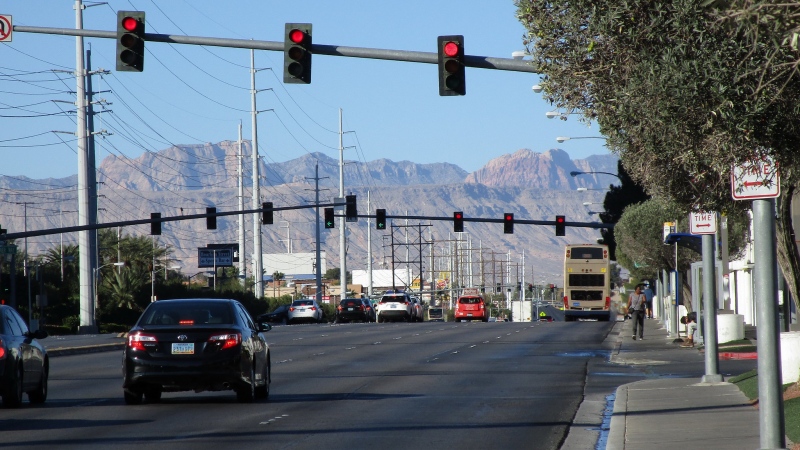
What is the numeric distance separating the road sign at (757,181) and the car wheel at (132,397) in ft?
35.4

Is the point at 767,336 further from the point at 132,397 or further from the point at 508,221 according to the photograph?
the point at 508,221

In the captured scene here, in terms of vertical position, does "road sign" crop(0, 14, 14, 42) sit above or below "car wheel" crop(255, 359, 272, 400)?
above

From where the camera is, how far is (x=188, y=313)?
18125mm

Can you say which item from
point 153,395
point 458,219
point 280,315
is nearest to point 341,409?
point 153,395

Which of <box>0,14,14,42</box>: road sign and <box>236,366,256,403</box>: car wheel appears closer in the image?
<box>236,366,256,403</box>: car wheel

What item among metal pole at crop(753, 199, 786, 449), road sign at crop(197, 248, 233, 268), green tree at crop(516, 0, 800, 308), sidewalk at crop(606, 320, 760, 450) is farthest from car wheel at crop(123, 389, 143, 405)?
road sign at crop(197, 248, 233, 268)

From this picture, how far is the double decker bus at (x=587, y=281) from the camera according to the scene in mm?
72188

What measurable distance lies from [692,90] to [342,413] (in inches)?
336

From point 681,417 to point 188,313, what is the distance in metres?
7.36

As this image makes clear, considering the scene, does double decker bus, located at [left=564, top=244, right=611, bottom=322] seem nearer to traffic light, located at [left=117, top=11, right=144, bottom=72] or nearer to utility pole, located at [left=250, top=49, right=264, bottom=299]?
utility pole, located at [left=250, top=49, right=264, bottom=299]

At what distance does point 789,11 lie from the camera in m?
7.20

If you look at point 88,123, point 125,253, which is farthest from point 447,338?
point 125,253

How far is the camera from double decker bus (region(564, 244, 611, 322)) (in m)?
72.2

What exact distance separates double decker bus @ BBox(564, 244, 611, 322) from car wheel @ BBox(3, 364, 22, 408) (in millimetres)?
Result: 56131
